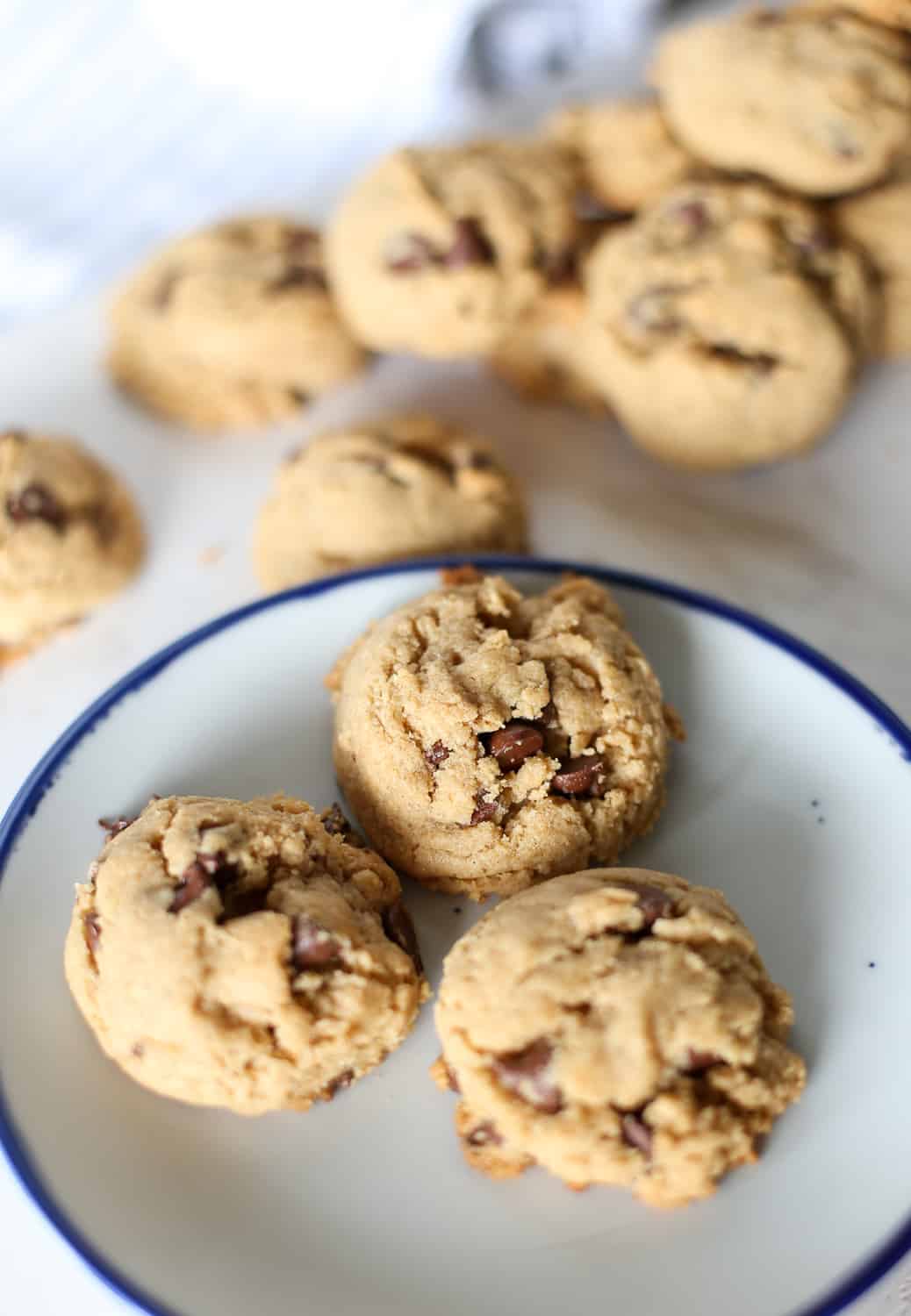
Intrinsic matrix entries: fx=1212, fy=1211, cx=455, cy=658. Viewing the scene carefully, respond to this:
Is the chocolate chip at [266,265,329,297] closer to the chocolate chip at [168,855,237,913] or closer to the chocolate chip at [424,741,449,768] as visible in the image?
the chocolate chip at [424,741,449,768]

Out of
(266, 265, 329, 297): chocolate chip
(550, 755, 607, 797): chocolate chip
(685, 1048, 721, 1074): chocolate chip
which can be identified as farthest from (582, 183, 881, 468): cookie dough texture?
(685, 1048, 721, 1074): chocolate chip

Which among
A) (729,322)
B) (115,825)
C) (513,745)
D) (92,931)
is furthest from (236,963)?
(729,322)

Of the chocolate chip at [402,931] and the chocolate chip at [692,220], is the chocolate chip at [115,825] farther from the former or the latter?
the chocolate chip at [692,220]

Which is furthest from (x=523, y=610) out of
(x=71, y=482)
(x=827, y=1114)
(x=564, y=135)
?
(x=564, y=135)

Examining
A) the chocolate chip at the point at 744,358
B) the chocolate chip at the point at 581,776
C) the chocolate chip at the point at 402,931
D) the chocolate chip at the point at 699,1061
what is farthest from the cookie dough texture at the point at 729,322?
the chocolate chip at the point at 699,1061

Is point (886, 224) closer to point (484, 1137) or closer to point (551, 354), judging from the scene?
point (551, 354)

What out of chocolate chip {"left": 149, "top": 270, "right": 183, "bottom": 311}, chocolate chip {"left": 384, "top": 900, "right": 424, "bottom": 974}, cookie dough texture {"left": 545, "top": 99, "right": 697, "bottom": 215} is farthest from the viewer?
chocolate chip {"left": 149, "top": 270, "right": 183, "bottom": 311}

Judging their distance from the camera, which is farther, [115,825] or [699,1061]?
[115,825]
